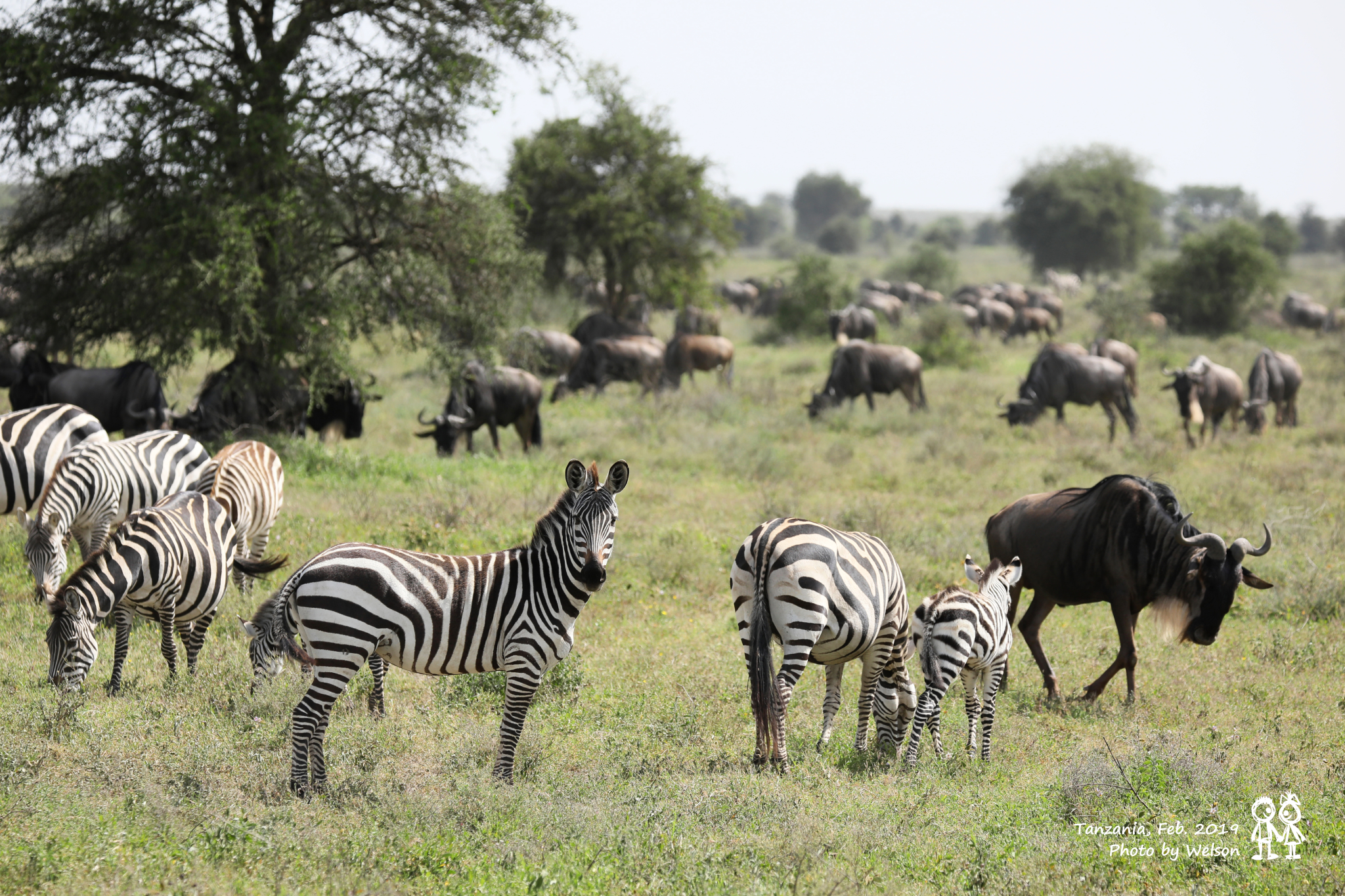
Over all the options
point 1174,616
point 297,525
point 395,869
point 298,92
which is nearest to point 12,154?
point 298,92

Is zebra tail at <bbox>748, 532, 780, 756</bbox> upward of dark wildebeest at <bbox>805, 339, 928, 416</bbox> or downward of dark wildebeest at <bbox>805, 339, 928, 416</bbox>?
downward

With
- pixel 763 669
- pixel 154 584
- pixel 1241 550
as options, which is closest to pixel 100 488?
pixel 154 584

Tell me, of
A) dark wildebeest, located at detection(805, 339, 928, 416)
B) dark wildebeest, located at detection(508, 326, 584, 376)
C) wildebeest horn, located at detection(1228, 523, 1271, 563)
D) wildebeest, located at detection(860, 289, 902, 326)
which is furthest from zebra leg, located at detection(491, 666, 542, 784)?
wildebeest, located at detection(860, 289, 902, 326)

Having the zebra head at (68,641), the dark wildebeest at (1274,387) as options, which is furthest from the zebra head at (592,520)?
the dark wildebeest at (1274,387)

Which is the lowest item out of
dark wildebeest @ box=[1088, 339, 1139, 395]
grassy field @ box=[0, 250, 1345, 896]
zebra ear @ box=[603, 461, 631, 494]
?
grassy field @ box=[0, 250, 1345, 896]

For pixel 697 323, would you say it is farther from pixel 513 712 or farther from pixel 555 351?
pixel 513 712

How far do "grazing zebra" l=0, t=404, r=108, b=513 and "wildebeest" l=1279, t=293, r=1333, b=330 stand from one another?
4415 cm

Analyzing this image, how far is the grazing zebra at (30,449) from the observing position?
30.8 feet

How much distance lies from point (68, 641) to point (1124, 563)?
24.7 feet

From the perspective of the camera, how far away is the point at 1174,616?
7914mm

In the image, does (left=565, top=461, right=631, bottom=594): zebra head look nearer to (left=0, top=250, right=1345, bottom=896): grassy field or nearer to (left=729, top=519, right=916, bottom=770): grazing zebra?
(left=729, top=519, right=916, bottom=770): grazing zebra

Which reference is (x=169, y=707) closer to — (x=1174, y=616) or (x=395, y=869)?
(x=395, y=869)

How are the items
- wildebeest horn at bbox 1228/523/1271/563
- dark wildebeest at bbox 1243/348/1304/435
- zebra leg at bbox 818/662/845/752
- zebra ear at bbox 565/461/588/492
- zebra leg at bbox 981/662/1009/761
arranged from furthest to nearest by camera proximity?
dark wildebeest at bbox 1243/348/1304/435 → wildebeest horn at bbox 1228/523/1271/563 → zebra leg at bbox 818/662/845/752 → zebra leg at bbox 981/662/1009/761 → zebra ear at bbox 565/461/588/492

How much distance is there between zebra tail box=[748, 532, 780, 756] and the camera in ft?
20.4
